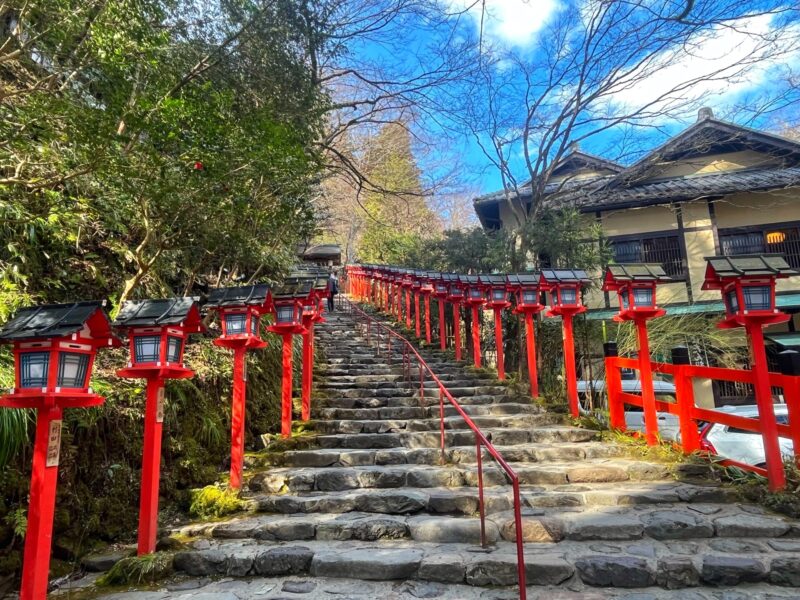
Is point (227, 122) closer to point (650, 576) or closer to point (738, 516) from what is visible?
point (650, 576)

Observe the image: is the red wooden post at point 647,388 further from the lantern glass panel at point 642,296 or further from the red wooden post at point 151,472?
the red wooden post at point 151,472

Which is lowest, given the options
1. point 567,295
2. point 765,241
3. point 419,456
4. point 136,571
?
point 136,571

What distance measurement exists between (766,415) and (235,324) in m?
5.70

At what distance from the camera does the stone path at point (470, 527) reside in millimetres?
3545

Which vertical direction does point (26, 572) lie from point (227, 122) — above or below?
below

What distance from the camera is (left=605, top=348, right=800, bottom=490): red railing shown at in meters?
4.68

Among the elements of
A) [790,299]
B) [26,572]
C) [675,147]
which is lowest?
[26,572]

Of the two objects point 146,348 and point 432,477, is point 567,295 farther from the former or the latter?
point 146,348

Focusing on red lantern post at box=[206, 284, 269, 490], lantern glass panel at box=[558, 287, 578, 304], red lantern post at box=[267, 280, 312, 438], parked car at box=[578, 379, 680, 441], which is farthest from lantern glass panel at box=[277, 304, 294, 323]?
parked car at box=[578, 379, 680, 441]

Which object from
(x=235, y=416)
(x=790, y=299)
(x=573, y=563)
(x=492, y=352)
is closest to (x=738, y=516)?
(x=573, y=563)

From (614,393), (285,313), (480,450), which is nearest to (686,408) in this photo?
(614,393)

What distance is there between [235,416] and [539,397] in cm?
509

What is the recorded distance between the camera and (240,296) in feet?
17.0

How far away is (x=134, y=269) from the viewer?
687 centimetres
